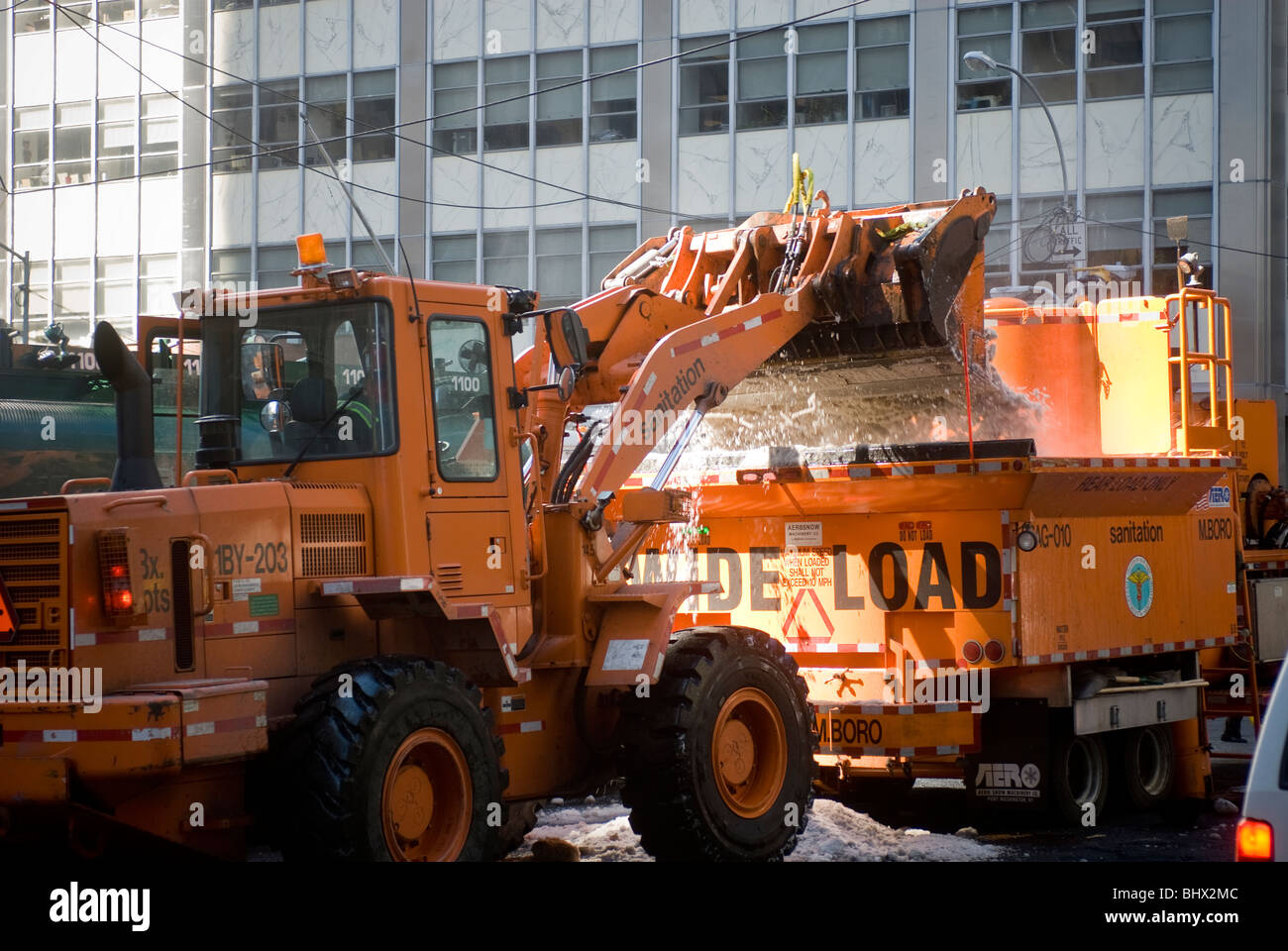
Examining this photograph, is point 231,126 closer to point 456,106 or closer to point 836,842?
point 456,106

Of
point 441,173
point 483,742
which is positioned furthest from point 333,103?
point 483,742

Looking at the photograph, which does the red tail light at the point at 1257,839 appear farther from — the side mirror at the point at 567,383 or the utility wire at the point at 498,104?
the utility wire at the point at 498,104

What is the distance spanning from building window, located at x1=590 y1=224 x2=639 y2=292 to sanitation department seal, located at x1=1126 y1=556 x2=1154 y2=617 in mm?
22267

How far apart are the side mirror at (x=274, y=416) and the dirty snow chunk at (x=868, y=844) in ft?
11.7

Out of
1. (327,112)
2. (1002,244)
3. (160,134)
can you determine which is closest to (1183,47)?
(1002,244)

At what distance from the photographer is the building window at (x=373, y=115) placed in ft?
111

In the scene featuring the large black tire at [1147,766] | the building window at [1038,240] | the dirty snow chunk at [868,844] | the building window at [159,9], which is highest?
the building window at [159,9]

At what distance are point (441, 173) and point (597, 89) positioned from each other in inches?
144

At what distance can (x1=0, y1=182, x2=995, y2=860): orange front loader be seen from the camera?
6.28m

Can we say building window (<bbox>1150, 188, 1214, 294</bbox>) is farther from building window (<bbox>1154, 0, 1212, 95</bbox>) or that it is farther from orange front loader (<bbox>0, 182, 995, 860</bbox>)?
orange front loader (<bbox>0, 182, 995, 860</bbox>)

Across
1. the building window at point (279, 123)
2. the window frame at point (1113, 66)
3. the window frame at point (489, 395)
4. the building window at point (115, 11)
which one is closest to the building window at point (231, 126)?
the building window at point (279, 123)

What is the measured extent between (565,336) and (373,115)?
2721 cm

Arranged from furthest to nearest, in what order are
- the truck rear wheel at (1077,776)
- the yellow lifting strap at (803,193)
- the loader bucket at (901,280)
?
1. the yellow lifting strap at (803,193)
2. the truck rear wheel at (1077,776)
3. the loader bucket at (901,280)
